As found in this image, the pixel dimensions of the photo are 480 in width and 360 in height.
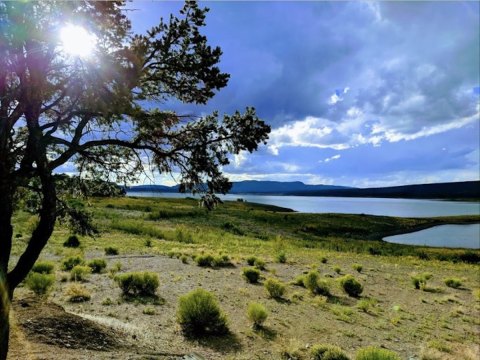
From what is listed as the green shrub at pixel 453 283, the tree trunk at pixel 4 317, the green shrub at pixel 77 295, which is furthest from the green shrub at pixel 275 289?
the green shrub at pixel 453 283

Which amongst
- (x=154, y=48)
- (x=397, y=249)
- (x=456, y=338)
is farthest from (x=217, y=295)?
(x=397, y=249)

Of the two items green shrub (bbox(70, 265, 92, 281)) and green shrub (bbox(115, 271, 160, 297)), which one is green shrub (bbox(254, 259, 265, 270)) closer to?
green shrub (bbox(115, 271, 160, 297))

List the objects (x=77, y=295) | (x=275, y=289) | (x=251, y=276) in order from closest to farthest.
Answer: (x=77, y=295) < (x=275, y=289) < (x=251, y=276)

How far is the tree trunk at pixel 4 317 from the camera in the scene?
22.7 feet

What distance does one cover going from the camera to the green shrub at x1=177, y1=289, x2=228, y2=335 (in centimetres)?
1304

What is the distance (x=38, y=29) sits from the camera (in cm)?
602

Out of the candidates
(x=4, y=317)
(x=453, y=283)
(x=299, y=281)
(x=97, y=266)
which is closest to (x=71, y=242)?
(x=97, y=266)

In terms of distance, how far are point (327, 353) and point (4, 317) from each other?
330 inches

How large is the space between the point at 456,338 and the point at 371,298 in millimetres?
5500

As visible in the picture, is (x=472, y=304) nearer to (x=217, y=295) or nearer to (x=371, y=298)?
(x=371, y=298)

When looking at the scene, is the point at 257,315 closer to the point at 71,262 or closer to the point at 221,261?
the point at 71,262

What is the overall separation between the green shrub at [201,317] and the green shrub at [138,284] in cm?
419

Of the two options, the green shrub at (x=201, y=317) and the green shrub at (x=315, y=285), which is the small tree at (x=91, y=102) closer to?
the green shrub at (x=201, y=317)

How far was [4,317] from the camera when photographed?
7.18 metres
